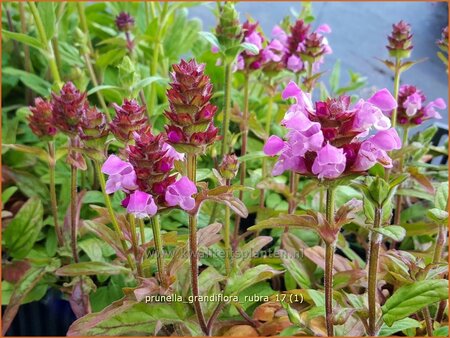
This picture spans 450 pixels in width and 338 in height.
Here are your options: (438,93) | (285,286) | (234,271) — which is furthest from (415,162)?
(438,93)

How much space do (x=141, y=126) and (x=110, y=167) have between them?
92 mm

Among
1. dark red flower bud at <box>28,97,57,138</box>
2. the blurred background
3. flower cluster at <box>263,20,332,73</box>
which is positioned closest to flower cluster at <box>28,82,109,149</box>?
dark red flower bud at <box>28,97,57,138</box>

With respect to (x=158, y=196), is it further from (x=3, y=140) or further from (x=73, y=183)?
(x=3, y=140)

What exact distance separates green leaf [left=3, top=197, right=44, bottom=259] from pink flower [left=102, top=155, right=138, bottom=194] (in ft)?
1.31

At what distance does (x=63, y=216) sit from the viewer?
0.95 m

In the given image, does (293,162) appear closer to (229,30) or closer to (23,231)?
(229,30)

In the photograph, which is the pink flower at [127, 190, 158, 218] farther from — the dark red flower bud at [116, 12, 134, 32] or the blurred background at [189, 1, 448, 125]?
the blurred background at [189, 1, 448, 125]

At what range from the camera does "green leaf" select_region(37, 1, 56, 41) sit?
923mm

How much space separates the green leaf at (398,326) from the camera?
62 cm

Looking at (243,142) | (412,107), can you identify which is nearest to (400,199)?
(412,107)

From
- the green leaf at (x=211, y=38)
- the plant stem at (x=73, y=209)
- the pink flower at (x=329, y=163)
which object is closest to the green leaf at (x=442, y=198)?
the pink flower at (x=329, y=163)

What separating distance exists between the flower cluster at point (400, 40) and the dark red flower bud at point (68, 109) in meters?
0.44

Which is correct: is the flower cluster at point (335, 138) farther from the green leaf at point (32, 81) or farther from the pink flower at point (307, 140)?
the green leaf at point (32, 81)

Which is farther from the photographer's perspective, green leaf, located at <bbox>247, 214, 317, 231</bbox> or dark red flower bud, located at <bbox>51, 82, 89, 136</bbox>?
dark red flower bud, located at <bbox>51, 82, 89, 136</bbox>
